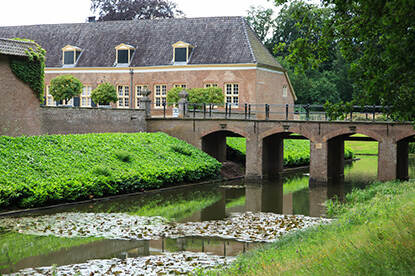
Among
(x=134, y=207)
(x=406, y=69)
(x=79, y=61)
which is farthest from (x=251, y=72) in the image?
(x=406, y=69)

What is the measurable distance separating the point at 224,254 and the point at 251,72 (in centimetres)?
2338

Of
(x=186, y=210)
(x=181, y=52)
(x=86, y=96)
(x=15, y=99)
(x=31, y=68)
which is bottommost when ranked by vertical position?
(x=186, y=210)

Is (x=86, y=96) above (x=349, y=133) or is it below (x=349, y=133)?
above

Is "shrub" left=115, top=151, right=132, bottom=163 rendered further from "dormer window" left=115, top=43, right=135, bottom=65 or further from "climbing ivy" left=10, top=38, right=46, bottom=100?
"dormer window" left=115, top=43, right=135, bottom=65

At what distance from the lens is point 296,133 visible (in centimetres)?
2738

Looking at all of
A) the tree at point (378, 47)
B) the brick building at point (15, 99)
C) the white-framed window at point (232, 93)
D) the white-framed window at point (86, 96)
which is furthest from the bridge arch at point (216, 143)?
the tree at point (378, 47)

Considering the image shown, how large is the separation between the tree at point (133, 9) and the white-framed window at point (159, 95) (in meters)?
13.0

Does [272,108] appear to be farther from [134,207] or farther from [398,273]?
[398,273]

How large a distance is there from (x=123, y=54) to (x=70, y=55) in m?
4.05

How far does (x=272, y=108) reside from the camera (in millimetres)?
35438

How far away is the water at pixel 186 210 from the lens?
11.6 m

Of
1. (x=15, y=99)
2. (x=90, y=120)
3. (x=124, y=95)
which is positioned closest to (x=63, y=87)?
(x=90, y=120)

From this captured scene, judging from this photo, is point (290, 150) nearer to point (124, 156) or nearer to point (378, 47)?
point (124, 156)

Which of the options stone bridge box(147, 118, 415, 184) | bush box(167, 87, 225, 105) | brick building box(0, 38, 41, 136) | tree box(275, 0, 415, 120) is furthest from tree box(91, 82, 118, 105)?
tree box(275, 0, 415, 120)
